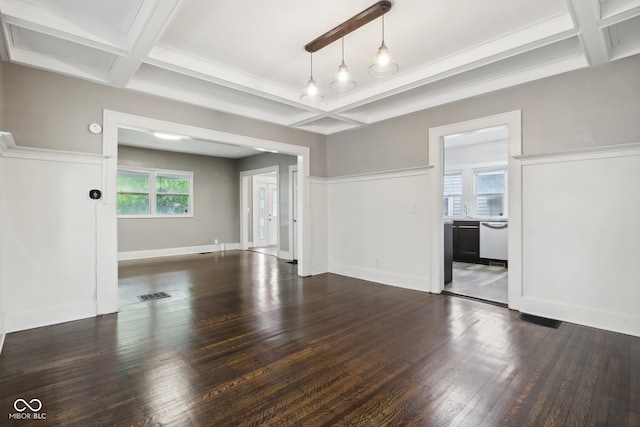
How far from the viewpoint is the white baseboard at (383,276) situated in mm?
4403

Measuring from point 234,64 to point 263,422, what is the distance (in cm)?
327

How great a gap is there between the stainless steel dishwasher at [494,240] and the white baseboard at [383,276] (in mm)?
2820

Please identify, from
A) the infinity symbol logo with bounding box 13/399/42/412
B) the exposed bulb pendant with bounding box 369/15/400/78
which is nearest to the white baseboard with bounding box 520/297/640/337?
the exposed bulb pendant with bounding box 369/15/400/78

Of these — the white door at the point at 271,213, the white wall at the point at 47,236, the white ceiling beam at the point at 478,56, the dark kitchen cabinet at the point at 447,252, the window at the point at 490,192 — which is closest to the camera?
the white ceiling beam at the point at 478,56

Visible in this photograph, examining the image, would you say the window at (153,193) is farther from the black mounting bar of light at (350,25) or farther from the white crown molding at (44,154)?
the black mounting bar of light at (350,25)

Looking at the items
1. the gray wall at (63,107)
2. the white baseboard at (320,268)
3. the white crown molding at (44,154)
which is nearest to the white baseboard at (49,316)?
the white crown molding at (44,154)

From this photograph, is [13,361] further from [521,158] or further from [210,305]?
[521,158]

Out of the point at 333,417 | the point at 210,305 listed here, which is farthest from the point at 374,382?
the point at 210,305

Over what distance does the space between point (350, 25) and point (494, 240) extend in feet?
17.8

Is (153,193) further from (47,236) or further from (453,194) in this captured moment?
(453,194)

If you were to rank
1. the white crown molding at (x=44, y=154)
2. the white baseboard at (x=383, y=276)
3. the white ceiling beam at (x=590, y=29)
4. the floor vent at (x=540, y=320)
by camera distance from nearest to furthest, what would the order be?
the white ceiling beam at (x=590, y=29) < the white crown molding at (x=44, y=154) < the floor vent at (x=540, y=320) < the white baseboard at (x=383, y=276)

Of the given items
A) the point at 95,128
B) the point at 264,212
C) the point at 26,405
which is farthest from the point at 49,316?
the point at 264,212

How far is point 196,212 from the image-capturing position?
822cm

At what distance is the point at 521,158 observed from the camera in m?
3.44
